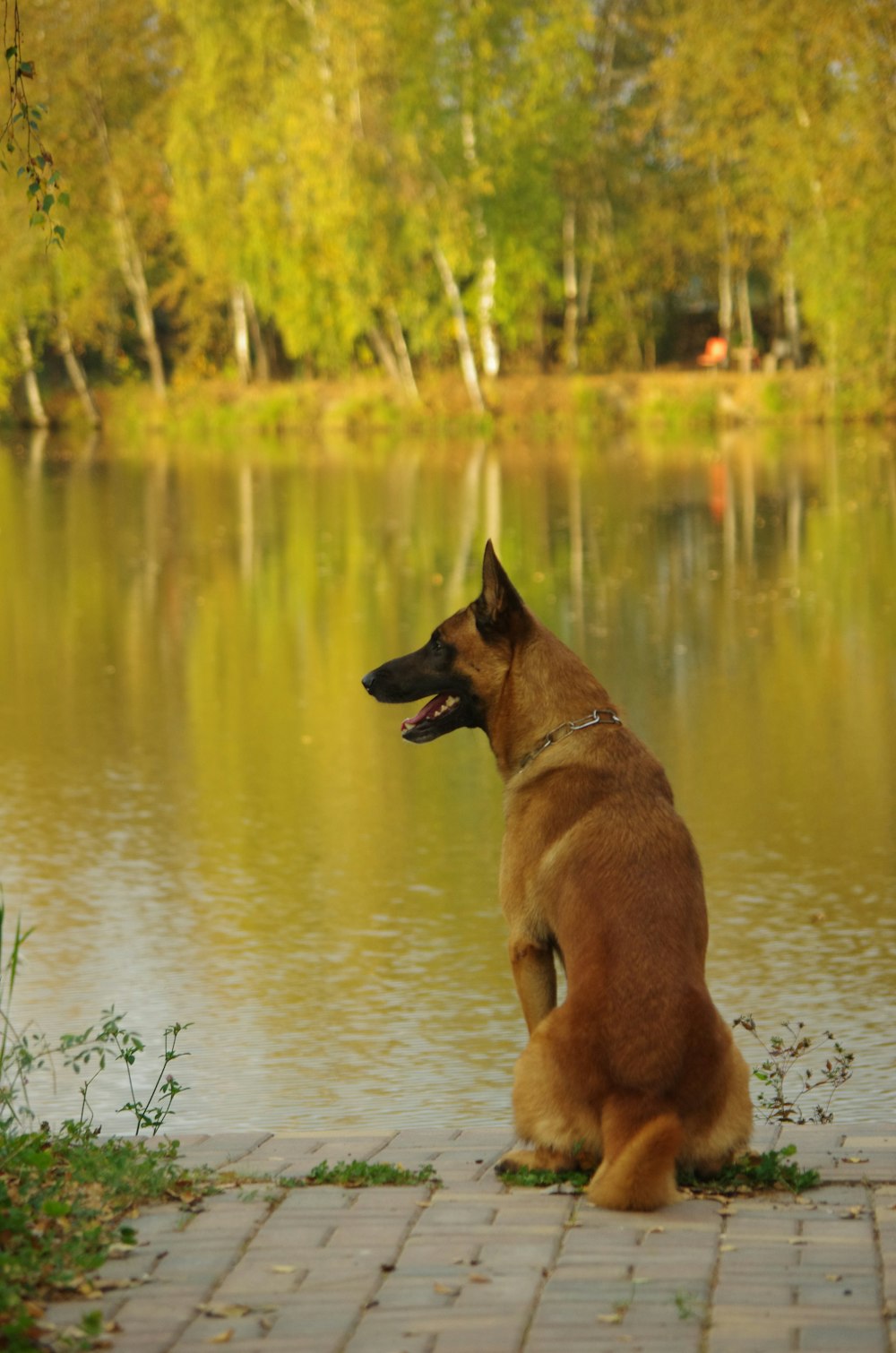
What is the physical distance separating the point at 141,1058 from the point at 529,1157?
111 inches

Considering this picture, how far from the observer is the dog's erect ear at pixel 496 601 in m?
4.77

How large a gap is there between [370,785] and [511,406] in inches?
1599

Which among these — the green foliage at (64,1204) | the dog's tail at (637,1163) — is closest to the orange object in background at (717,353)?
the green foliage at (64,1204)

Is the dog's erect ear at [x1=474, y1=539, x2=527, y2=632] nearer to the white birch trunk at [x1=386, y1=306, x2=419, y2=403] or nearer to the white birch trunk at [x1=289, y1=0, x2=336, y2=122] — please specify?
the white birch trunk at [x1=289, y1=0, x2=336, y2=122]

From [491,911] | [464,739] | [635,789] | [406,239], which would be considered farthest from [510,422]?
[635,789]

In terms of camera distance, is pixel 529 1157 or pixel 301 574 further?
pixel 301 574

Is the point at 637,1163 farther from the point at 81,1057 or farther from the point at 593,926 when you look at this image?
the point at 81,1057

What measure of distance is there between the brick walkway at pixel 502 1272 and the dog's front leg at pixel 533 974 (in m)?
0.42

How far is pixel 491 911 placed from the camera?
8.71 m

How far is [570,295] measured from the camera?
180 ft

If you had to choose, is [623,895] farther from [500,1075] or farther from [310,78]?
[310,78]

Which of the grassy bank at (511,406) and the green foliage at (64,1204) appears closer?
the green foliage at (64,1204)

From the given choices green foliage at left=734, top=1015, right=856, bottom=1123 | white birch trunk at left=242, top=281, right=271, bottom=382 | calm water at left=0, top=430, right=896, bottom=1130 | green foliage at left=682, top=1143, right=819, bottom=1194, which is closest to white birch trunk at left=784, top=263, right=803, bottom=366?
white birch trunk at left=242, top=281, right=271, bottom=382

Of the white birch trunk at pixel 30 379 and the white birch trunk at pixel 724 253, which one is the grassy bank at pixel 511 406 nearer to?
the white birch trunk at pixel 724 253
